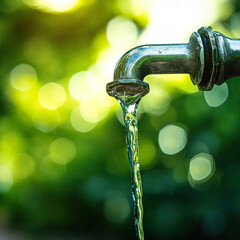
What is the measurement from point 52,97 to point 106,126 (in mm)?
578

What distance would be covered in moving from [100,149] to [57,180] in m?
0.55

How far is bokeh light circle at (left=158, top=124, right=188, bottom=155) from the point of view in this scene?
3.65 meters

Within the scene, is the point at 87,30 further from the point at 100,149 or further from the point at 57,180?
the point at 57,180

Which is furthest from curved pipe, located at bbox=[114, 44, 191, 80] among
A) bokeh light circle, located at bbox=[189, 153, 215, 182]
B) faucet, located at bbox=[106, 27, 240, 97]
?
bokeh light circle, located at bbox=[189, 153, 215, 182]

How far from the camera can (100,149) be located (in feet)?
12.6

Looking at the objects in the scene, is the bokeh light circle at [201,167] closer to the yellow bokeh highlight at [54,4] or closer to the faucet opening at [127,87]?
the yellow bokeh highlight at [54,4]

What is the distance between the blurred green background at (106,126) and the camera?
11.4ft

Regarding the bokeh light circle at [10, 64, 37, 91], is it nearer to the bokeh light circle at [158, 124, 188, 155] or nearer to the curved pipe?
the bokeh light circle at [158, 124, 188, 155]

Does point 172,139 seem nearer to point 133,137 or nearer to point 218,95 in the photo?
point 218,95

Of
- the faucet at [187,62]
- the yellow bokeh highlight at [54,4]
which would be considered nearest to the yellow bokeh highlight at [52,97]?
the yellow bokeh highlight at [54,4]

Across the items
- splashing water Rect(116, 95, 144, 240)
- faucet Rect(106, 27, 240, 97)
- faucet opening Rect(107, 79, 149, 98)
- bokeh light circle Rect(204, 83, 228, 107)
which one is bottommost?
splashing water Rect(116, 95, 144, 240)

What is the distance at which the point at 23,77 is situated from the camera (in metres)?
4.05

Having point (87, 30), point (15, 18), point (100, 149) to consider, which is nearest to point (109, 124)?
point (100, 149)

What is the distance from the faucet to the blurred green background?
106 inches
